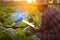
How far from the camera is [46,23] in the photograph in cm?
210

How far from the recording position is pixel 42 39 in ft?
7.13

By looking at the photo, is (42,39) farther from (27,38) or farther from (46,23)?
(27,38)

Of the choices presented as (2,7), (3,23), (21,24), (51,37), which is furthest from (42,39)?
(2,7)

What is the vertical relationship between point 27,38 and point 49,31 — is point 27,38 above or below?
below

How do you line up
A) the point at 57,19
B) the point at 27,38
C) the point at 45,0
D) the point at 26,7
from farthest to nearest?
1. the point at 26,7
2. the point at 45,0
3. the point at 27,38
4. the point at 57,19

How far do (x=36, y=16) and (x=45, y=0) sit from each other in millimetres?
316

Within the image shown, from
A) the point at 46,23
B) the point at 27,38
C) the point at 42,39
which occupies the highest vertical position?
the point at 46,23

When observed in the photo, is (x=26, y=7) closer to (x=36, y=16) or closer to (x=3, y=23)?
(x=36, y=16)

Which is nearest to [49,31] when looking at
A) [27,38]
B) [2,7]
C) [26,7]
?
[27,38]

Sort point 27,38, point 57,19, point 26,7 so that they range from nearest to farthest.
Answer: point 57,19 < point 27,38 < point 26,7

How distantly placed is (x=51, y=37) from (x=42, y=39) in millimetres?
108

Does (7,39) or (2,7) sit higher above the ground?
(2,7)

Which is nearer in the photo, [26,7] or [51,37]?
[51,37]

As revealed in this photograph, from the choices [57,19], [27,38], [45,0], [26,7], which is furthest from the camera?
[26,7]
